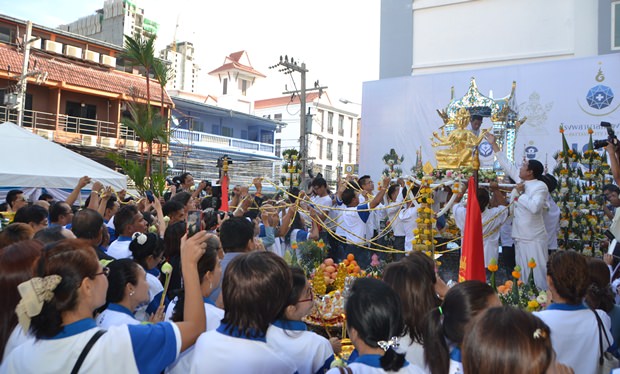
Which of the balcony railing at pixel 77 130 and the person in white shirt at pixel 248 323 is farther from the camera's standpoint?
the balcony railing at pixel 77 130

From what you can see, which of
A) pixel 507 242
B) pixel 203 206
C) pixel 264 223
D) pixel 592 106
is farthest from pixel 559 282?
pixel 592 106

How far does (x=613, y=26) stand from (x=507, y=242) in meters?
11.0

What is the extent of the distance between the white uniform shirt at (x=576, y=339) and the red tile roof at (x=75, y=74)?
18.5 metres

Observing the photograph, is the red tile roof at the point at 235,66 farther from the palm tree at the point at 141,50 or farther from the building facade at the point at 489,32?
the palm tree at the point at 141,50

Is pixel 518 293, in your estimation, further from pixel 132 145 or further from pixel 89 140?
pixel 132 145

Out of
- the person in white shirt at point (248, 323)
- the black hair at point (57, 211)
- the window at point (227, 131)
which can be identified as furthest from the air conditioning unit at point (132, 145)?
the person in white shirt at point (248, 323)

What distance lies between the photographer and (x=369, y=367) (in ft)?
5.91

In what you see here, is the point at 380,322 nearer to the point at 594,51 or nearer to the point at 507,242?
the point at 507,242

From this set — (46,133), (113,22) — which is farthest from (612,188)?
(113,22)

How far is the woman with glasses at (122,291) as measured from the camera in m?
2.36

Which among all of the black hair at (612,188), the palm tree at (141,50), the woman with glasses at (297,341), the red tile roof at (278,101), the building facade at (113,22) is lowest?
the woman with glasses at (297,341)

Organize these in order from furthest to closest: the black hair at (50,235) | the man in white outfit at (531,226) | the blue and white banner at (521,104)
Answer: the blue and white banner at (521,104) < the man in white outfit at (531,226) < the black hair at (50,235)

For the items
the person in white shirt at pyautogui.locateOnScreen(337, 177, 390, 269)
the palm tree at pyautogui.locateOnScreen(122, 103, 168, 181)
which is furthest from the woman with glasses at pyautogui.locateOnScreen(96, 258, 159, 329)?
the palm tree at pyautogui.locateOnScreen(122, 103, 168, 181)

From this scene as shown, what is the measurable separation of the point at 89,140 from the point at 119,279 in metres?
A: 18.6
